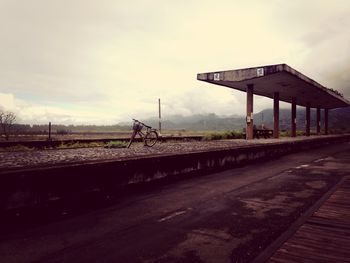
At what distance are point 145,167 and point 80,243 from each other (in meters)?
4.20

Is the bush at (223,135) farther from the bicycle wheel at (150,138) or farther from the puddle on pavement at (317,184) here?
the puddle on pavement at (317,184)

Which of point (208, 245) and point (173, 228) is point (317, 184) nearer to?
point (173, 228)

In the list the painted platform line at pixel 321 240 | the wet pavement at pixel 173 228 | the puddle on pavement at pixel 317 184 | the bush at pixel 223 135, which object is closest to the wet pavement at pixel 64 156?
the wet pavement at pixel 173 228

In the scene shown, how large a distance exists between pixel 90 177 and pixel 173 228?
8.62 ft

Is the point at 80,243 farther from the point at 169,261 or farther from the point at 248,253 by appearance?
the point at 248,253

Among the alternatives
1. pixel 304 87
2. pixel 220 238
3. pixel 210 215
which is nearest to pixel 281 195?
pixel 210 215

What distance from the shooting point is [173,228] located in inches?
194

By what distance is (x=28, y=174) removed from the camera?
548cm

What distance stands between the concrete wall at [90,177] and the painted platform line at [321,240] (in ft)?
13.9

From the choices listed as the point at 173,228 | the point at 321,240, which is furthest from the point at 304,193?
the point at 173,228

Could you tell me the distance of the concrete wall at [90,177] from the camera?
5.32 metres

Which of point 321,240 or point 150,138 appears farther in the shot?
point 150,138

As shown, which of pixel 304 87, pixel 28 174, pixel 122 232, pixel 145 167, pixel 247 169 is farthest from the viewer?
pixel 304 87

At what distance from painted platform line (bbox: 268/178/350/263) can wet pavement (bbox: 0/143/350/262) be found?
353 mm
